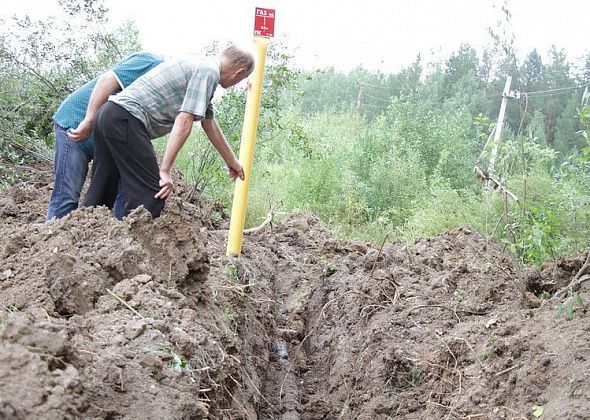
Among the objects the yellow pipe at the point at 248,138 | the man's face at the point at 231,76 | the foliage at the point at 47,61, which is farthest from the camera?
the foliage at the point at 47,61

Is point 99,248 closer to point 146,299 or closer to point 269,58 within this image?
point 146,299

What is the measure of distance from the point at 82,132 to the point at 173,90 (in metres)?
0.74

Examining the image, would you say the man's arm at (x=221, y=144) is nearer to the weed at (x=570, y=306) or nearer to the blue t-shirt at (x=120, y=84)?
the blue t-shirt at (x=120, y=84)

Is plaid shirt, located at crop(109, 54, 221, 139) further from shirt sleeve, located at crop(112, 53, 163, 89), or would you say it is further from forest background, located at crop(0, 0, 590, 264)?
forest background, located at crop(0, 0, 590, 264)

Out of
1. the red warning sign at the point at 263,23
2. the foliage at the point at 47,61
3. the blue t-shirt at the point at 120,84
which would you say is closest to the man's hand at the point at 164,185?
the blue t-shirt at the point at 120,84

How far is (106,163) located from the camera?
500cm

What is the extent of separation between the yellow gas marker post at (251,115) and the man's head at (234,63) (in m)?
0.77

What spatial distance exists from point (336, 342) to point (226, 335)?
1.52 meters

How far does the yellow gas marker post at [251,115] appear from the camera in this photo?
5.83 meters

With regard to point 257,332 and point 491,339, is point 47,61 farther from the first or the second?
point 491,339

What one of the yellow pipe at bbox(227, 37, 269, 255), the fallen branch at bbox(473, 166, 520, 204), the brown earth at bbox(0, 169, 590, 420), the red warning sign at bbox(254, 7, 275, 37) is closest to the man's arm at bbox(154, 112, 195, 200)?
the brown earth at bbox(0, 169, 590, 420)

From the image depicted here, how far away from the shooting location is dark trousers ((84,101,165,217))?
4.78m

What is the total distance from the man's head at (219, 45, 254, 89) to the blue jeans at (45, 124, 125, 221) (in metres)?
1.14

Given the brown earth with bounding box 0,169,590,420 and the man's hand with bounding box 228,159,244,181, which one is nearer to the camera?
the brown earth with bounding box 0,169,590,420
